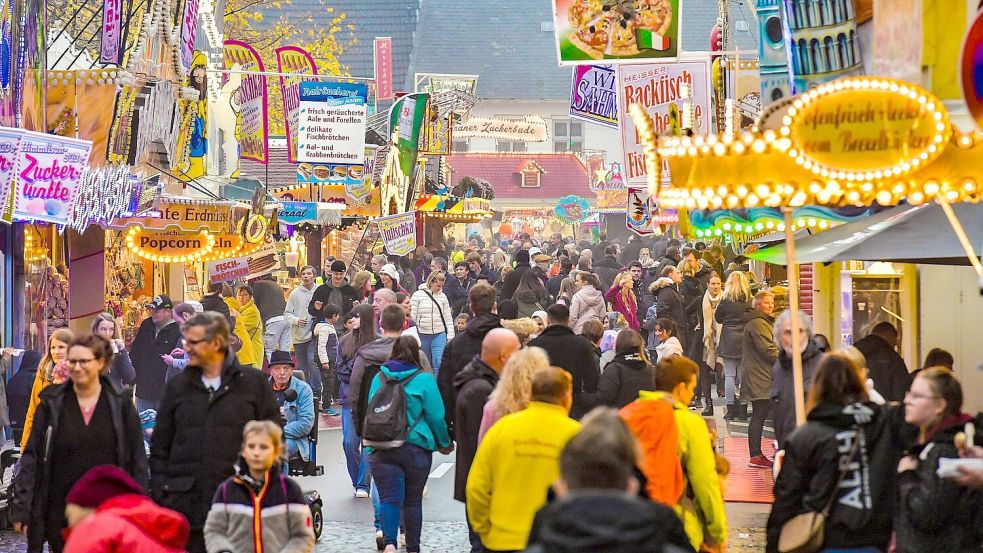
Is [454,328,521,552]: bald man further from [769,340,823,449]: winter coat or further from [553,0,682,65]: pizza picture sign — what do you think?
[553,0,682,65]: pizza picture sign

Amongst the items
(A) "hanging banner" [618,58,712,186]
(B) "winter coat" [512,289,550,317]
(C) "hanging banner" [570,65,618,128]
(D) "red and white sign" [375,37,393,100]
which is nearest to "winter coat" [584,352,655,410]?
(A) "hanging banner" [618,58,712,186]

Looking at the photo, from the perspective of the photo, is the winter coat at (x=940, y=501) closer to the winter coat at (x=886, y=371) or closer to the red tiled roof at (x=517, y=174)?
the winter coat at (x=886, y=371)

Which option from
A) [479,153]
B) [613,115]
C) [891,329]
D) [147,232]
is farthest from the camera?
[479,153]

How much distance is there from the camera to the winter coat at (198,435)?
7.35 metres

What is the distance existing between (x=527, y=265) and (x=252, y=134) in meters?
9.38

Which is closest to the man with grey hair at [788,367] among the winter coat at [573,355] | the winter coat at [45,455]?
Answer: the winter coat at [573,355]

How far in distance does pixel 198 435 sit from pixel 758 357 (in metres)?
7.70

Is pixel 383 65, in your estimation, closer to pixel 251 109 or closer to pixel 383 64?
pixel 383 64

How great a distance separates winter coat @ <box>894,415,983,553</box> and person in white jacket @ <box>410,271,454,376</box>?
10284 millimetres

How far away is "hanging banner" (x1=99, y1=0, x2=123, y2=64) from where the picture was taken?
55.6ft

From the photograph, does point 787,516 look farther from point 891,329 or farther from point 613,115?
point 613,115

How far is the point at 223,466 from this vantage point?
24.1ft

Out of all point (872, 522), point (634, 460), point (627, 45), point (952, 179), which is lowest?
point (872, 522)

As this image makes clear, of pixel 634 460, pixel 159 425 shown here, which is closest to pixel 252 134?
pixel 159 425
